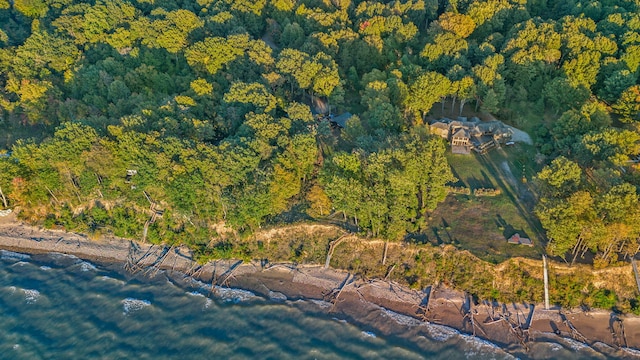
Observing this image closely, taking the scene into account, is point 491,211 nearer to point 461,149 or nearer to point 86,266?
point 461,149

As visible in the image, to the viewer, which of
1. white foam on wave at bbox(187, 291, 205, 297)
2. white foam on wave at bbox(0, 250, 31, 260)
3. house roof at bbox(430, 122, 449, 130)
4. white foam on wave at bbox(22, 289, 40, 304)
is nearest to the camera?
white foam on wave at bbox(187, 291, 205, 297)

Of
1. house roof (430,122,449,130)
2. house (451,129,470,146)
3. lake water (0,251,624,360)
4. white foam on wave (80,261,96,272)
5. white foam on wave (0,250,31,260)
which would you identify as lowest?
lake water (0,251,624,360)

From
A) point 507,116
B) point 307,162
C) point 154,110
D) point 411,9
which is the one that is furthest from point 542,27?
point 154,110

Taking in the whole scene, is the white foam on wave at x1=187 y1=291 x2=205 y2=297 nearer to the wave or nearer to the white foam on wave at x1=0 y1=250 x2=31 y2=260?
the wave

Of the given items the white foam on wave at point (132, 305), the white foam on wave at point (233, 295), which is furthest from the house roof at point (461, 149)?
the white foam on wave at point (132, 305)

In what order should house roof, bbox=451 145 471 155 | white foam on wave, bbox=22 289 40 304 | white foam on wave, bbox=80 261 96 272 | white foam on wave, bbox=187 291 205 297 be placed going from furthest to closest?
1. house roof, bbox=451 145 471 155
2. white foam on wave, bbox=80 261 96 272
3. white foam on wave, bbox=22 289 40 304
4. white foam on wave, bbox=187 291 205 297

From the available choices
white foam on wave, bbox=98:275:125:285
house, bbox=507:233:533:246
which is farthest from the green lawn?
white foam on wave, bbox=98:275:125:285

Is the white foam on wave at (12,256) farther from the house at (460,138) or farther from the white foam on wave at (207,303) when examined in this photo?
the house at (460,138)

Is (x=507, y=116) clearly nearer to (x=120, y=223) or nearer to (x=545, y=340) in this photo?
(x=545, y=340)
